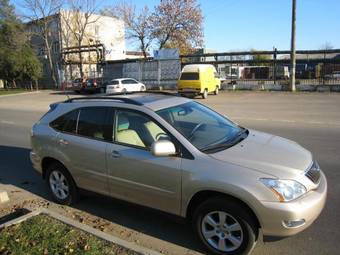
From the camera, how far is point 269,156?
390 cm

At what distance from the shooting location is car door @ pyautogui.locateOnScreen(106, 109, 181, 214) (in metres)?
4.02

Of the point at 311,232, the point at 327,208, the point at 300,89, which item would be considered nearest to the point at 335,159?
the point at 327,208

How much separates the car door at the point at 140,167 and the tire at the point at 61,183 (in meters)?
A: 0.92

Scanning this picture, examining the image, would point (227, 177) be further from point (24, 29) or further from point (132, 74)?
point (24, 29)

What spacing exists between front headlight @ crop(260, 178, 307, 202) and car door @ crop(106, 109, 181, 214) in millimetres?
959

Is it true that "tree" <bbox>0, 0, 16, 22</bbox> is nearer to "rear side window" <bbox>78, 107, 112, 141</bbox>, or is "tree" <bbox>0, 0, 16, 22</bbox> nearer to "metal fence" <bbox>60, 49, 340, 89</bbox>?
"metal fence" <bbox>60, 49, 340, 89</bbox>

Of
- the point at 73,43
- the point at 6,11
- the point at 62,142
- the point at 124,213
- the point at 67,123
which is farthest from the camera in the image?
the point at 73,43

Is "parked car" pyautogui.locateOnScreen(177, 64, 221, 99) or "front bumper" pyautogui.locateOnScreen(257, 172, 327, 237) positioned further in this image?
"parked car" pyautogui.locateOnScreen(177, 64, 221, 99)

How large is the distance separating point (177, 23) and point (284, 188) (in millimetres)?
46020

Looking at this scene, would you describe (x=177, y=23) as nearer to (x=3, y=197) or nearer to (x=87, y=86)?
(x=87, y=86)

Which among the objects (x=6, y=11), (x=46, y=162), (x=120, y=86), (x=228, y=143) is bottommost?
(x=46, y=162)

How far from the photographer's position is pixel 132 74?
38.9 m

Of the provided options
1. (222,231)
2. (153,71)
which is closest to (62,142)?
(222,231)

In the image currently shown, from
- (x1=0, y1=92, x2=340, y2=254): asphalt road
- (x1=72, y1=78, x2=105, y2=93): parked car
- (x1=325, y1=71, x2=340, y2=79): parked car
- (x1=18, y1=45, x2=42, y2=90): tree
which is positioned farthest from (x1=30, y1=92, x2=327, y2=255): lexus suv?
(x1=18, y1=45, x2=42, y2=90): tree
